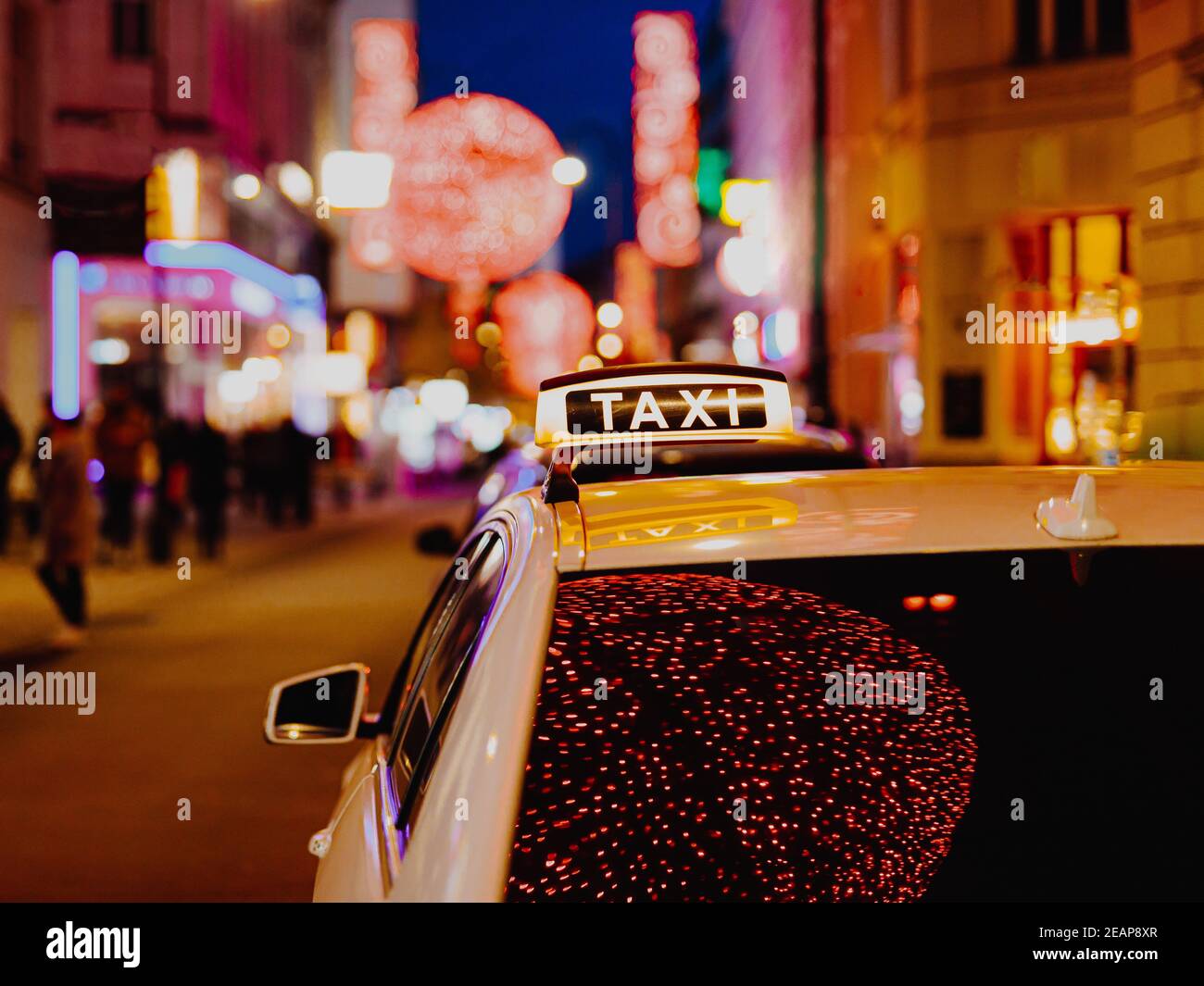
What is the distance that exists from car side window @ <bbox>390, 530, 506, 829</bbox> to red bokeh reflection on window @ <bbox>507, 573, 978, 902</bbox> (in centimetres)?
Answer: 19

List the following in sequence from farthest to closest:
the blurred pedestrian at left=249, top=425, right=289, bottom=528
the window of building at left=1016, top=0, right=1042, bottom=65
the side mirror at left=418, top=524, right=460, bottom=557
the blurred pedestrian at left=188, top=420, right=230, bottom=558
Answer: the blurred pedestrian at left=249, top=425, right=289, bottom=528, the window of building at left=1016, top=0, right=1042, bottom=65, the blurred pedestrian at left=188, top=420, right=230, bottom=558, the side mirror at left=418, top=524, right=460, bottom=557

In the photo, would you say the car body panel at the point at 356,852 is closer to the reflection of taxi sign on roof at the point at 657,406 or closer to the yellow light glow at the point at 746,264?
the reflection of taxi sign on roof at the point at 657,406

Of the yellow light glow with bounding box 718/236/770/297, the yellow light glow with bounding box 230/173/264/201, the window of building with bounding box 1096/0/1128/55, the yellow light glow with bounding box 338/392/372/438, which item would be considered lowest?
the yellow light glow with bounding box 338/392/372/438

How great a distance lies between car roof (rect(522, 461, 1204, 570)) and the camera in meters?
2.36

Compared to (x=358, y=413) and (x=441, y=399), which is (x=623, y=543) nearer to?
(x=441, y=399)

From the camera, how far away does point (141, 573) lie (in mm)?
19047

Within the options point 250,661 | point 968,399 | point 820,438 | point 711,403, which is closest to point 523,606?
point 711,403

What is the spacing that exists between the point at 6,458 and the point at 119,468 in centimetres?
182

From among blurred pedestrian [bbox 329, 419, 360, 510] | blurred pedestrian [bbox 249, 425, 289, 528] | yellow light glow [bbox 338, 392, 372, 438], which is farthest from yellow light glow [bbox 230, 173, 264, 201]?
yellow light glow [bbox 338, 392, 372, 438]

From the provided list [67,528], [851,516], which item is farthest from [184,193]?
[851,516]

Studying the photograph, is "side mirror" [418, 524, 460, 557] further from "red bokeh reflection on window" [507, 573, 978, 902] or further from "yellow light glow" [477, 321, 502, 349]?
"yellow light glow" [477, 321, 502, 349]

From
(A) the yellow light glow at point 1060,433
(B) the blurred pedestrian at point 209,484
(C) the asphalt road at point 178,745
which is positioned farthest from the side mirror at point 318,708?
(A) the yellow light glow at point 1060,433

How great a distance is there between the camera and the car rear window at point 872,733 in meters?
2.26

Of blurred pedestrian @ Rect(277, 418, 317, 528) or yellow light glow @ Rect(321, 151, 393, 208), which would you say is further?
blurred pedestrian @ Rect(277, 418, 317, 528)
